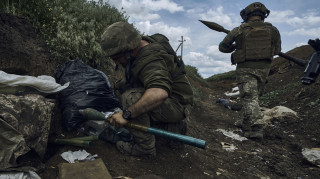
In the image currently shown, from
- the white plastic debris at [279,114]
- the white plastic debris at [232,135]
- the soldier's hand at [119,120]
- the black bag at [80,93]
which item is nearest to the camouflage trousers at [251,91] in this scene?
the white plastic debris at [232,135]

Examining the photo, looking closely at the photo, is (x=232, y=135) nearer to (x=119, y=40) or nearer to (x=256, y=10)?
(x=256, y=10)

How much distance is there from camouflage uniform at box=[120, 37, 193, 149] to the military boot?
2.2 inches

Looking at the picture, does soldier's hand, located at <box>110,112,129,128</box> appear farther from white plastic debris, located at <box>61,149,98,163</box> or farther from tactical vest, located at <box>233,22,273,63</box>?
tactical vest, located at <box>233,22,273,63</box>

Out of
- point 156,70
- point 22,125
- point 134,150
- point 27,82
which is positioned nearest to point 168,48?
point 156,70

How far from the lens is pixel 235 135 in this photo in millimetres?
4504

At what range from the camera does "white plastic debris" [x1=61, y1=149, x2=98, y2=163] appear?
244 cm

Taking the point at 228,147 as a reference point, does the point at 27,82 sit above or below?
above

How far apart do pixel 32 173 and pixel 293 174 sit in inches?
116

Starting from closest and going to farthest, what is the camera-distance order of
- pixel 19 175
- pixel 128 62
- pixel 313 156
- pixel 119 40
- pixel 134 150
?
pixel 19 175
pixel 119 40
pixel 128 62
pixel 134 150
pixel 313 156

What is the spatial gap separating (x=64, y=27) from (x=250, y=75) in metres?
3.62

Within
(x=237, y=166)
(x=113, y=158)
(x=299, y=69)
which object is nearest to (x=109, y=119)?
(x=113, y=158)

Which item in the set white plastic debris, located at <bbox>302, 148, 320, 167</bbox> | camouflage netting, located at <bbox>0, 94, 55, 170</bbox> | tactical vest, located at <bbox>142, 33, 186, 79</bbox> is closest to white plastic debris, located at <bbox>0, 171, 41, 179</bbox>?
camouflage netting, located at <bbox>0, 94, 55, 170</bbox>

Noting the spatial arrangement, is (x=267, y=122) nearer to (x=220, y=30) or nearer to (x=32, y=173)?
(x=220, y=30)

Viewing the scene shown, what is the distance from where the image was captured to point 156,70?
2271 millimetres
